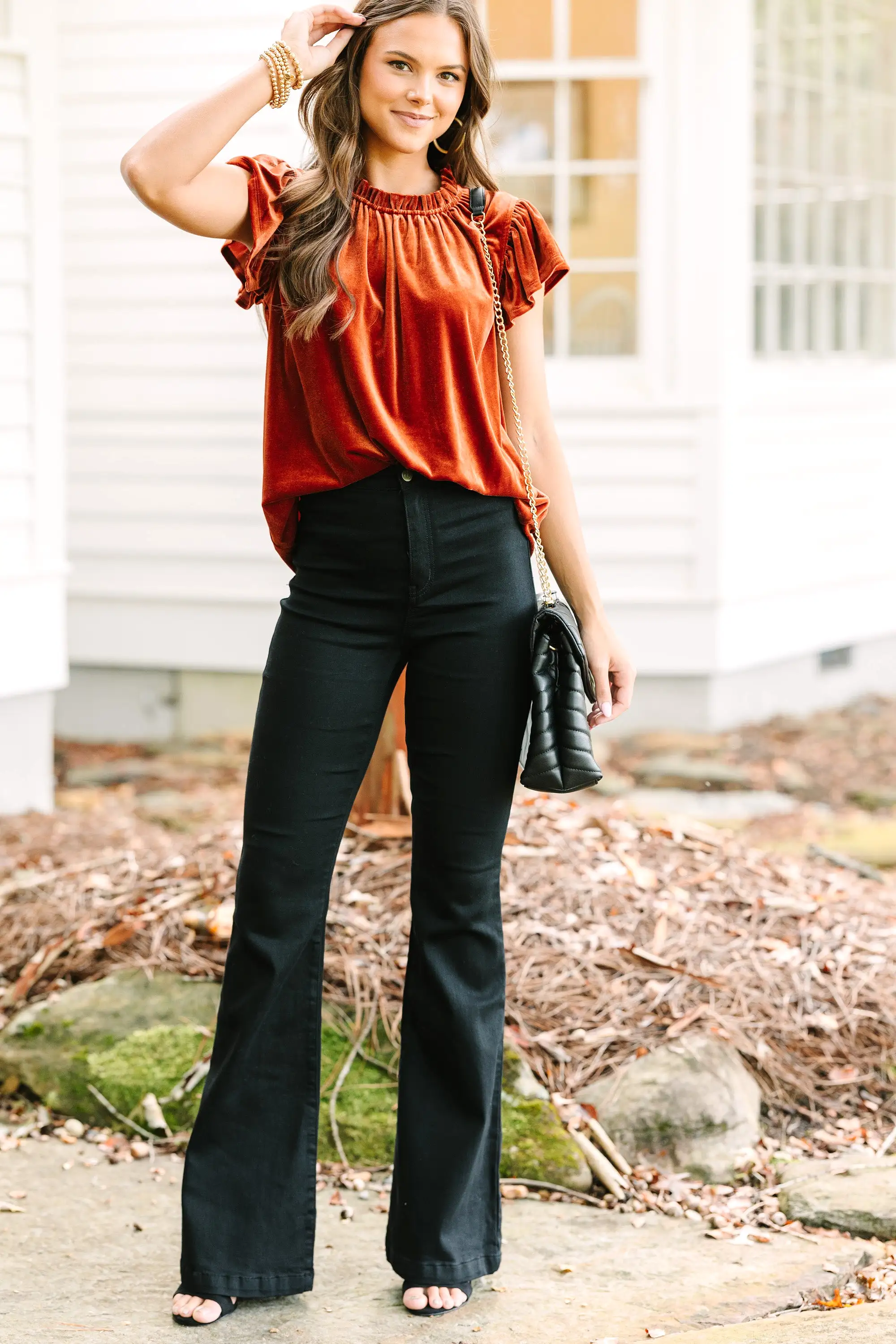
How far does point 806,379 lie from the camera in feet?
25.5

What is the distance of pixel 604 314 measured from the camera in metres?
7.14

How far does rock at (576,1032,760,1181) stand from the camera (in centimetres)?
324

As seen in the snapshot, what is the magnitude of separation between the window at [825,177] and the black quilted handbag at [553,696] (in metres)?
5.35

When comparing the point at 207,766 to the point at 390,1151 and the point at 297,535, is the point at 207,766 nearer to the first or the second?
the point at 390,1151

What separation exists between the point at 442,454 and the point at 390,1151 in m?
1.48

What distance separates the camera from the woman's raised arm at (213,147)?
2.32 m

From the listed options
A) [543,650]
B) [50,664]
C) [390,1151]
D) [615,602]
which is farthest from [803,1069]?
[615,602]

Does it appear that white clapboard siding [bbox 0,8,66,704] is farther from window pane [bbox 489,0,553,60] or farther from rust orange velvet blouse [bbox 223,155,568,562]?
rust orange velvet blouse [bbox 223,155,568,562]

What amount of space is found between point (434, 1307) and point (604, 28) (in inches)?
223

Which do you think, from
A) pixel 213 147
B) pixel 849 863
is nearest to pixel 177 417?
pixel 849 863

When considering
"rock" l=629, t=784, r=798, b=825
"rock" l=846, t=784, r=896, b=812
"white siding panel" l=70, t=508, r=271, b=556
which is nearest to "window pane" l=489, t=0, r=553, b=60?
"white siding panel" l=70, t=508, r=271, b=556

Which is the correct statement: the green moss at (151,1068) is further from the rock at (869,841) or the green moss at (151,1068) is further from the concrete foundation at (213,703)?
the concrete foundation at (213,703)

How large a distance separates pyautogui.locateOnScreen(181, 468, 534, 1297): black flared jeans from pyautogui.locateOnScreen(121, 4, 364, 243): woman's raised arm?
1.43 ft

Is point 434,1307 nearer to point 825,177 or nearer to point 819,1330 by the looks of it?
point 819,1330
